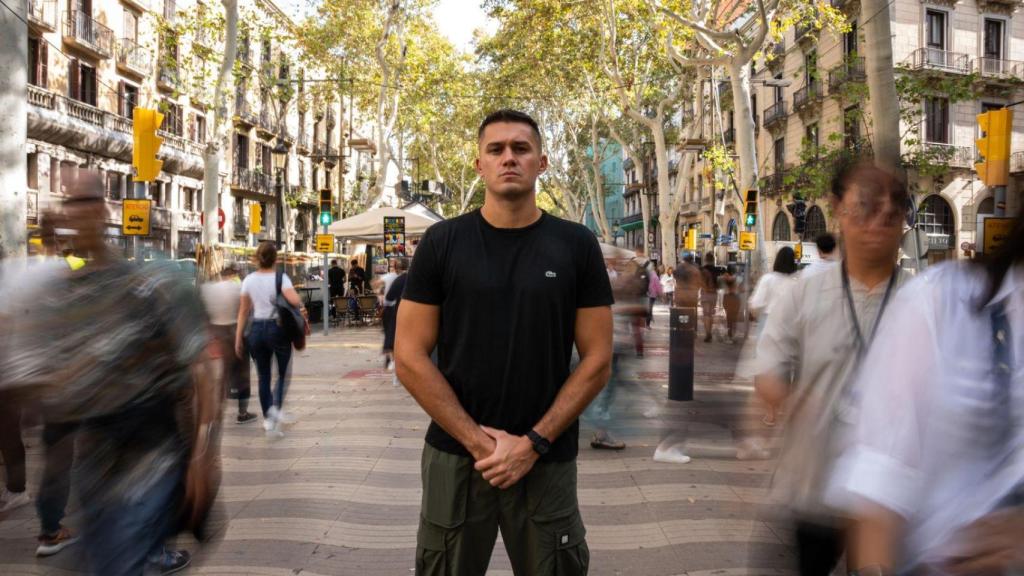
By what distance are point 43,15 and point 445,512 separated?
99.2 feet

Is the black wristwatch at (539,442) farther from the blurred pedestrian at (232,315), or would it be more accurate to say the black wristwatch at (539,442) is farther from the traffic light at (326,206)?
the traffic light at (326,206)

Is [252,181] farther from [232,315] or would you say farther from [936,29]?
[232,315]

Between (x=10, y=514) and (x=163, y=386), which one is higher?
(x=163, y=386)

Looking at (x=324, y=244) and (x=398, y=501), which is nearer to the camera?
(x=398, y=501)

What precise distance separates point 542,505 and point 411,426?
5.80 meters

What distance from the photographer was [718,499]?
5.49m

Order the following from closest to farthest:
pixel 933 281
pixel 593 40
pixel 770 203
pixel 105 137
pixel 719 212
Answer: pixel 933 281 < pixel 593 40 < pixel 719 212 < pixel 105 137 < pixel 770 203

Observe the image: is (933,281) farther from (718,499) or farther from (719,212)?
(719,212)

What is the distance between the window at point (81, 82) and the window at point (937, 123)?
103ft

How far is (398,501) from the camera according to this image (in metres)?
5.46

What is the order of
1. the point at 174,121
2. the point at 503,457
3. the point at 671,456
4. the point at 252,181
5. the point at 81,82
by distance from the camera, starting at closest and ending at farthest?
the point at 503,457
the point at 671,456
the point at 81,82
the point at 174,121
the point at 252,181

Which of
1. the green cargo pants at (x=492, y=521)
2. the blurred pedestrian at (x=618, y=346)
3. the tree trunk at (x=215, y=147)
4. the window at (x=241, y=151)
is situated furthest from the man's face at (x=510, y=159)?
the window at (x=241, y=151)

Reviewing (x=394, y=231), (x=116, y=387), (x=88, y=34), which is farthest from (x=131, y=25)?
(x=116, y=387)

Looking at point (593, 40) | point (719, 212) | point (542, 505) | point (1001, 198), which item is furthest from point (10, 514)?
point (719, 212)
